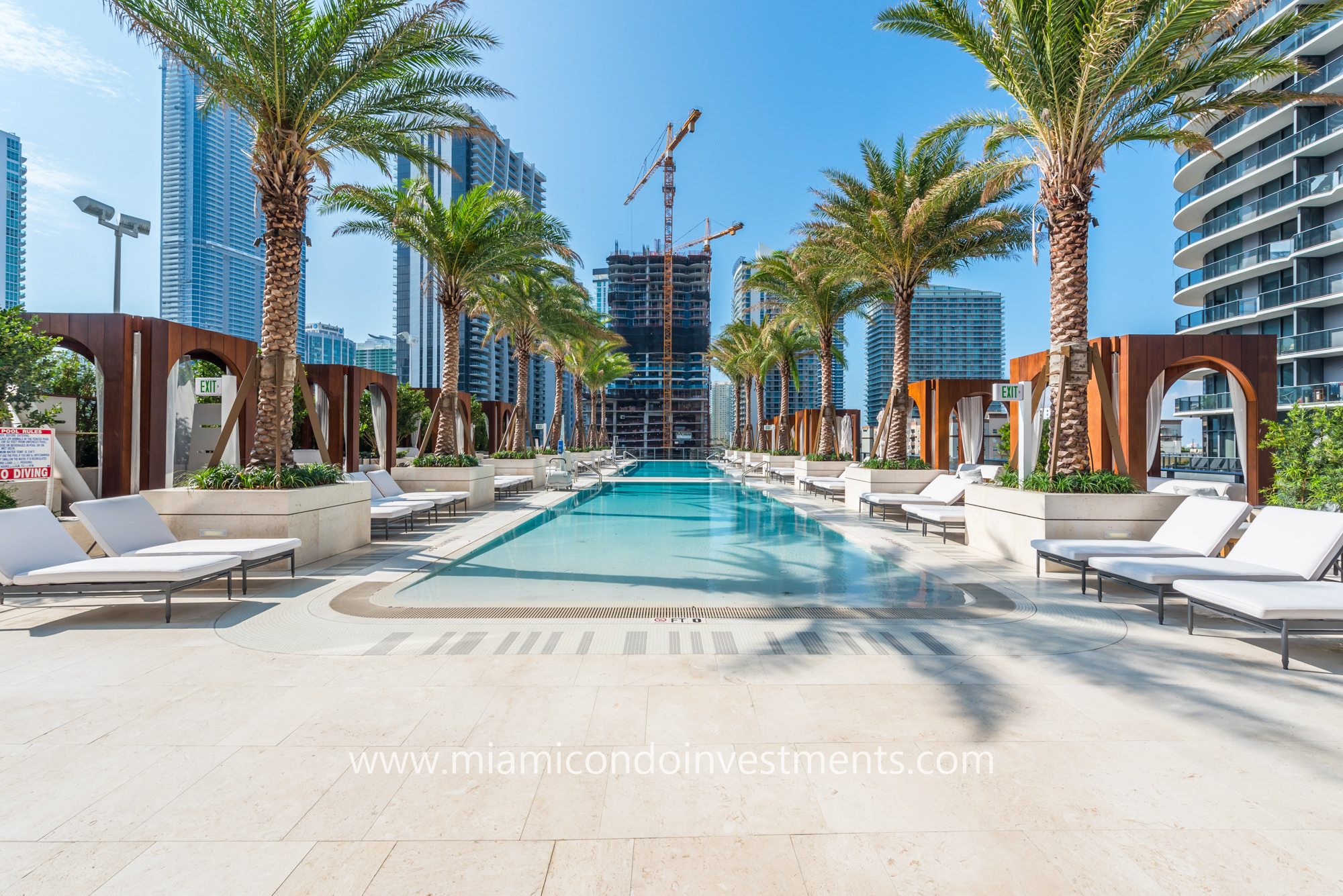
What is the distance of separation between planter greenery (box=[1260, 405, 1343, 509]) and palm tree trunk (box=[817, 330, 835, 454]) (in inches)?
576

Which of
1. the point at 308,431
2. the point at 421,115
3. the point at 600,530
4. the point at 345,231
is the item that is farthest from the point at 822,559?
the point at 308,431

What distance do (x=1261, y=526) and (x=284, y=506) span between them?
10.4 m

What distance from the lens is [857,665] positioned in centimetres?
465

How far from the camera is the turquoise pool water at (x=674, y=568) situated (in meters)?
6.81

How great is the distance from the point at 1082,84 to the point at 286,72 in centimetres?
1070

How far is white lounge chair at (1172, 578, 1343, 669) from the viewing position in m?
4.56

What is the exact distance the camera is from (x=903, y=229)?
14547 mm

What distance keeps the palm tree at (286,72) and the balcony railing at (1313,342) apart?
38088 mm

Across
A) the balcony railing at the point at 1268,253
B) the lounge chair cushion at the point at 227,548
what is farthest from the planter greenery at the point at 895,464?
the balcony railing at the point at 1268,253

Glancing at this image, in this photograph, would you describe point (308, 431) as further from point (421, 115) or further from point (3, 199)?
point (3, 199)

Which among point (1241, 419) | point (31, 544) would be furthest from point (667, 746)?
point (1241, 419)

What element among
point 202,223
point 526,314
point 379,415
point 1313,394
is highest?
point 202,223

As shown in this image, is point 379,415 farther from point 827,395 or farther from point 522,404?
point 827,395

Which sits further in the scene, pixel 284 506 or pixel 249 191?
pixel 249 191
